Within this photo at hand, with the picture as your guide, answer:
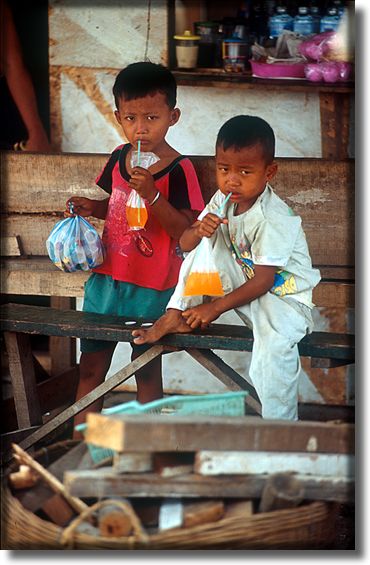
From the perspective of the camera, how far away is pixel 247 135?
3615mm

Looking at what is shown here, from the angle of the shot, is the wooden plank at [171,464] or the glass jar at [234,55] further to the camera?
the glass jar at [234,55]

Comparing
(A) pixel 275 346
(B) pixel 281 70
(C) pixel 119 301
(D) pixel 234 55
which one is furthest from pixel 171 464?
(D) pixel 234 55

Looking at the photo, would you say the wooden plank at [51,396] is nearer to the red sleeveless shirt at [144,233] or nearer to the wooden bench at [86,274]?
the wooden bench at [86,274]

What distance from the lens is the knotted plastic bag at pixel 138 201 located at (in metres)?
3.93

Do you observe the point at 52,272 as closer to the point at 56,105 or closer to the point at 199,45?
the point at 56,105

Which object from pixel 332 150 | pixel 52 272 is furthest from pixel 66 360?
pixel 332 150

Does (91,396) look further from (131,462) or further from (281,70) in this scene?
(281,70)

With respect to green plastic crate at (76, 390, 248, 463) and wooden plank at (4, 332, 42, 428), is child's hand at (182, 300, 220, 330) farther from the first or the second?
wooden plank at (4, 332, 42, 428)

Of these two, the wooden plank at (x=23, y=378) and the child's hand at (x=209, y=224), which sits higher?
the child's hand at (x=209, y=224)

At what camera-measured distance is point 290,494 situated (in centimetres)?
324

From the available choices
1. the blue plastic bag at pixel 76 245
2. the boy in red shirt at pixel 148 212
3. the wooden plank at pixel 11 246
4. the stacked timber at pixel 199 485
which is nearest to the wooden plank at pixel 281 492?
the stacked timber at pixel 199 485

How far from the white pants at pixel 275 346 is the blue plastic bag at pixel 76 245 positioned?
429 millimetres

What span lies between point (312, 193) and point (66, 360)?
1.74 metres

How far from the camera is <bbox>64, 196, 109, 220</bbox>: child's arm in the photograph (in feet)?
13.5
